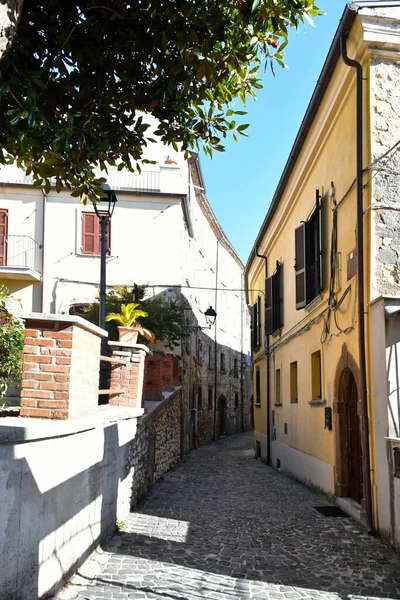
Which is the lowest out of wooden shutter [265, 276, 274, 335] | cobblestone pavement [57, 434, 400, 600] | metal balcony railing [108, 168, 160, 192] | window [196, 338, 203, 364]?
cobblestone pavement [57, 434, 400, 600]

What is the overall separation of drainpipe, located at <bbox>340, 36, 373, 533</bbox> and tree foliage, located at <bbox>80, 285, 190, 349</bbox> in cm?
848

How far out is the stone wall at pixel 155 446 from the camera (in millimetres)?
8477

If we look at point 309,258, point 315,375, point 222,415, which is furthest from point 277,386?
point 222,415

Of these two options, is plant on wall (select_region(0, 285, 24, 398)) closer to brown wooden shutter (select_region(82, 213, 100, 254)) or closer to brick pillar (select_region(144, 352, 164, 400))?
brick pillar (select_region(144, 352, 164, 400))

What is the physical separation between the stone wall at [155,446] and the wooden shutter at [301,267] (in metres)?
3.39

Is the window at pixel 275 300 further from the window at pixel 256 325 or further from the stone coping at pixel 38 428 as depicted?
the stone coping at pixel 38 428

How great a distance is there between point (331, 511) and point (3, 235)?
13871 mm

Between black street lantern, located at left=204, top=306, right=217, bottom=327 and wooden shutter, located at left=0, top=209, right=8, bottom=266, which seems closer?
black street lantern, located at left=204, top=306, right=217, bottom=327

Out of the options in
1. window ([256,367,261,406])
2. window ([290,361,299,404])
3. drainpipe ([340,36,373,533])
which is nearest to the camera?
drainpipe ([340,36,373,533])

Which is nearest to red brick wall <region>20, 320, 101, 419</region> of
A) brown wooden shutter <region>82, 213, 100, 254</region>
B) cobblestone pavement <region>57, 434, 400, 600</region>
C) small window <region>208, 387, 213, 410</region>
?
cobblestone pavement <region>57, 434, 400, 600</region>

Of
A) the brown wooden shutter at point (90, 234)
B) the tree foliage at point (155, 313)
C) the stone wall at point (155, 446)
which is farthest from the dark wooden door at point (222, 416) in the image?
the brown wooden shutter at point (90, 234)

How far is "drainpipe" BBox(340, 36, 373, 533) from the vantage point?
23.4ft

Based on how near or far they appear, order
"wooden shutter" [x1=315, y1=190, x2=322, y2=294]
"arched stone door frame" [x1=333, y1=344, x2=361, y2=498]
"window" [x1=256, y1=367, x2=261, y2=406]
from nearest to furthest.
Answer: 1. "arched stone door frame" [x1=333, y1=344, x2=361, y2=498]
2. "wooden shutter" [x1=315, y1=190, x2=322, y2=294]
3. "window" [x1=256, y1=367, x2=261, y2=406]

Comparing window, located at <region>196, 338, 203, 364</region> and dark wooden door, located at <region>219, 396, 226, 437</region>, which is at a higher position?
window, located at <region>196, 338, 203, 364</region>
